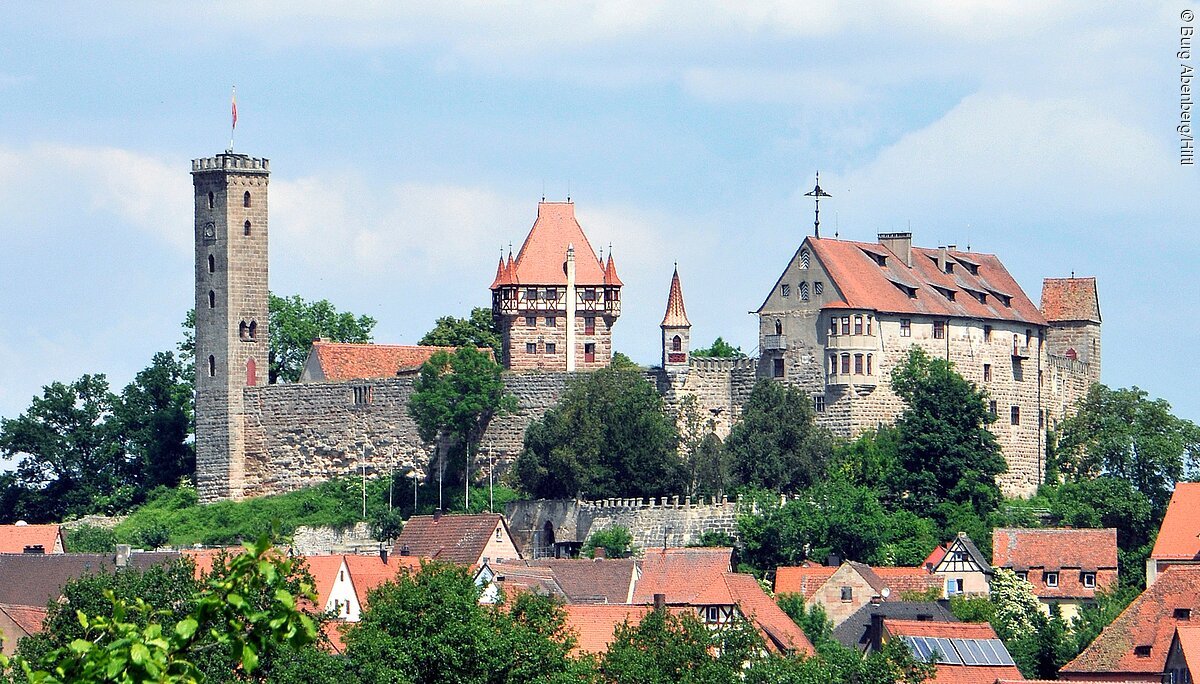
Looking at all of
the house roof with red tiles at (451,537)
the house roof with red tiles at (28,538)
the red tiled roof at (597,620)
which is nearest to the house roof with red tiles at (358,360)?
the house roof with red tiles at (28,538)

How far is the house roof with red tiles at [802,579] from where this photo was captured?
221ft

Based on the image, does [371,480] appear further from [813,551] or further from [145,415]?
[813,551]

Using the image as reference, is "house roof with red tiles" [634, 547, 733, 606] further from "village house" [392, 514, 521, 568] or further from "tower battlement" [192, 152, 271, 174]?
"tower battlement" [192, 152, 271, 174]

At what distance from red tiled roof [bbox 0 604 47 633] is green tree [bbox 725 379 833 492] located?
79.8 ft

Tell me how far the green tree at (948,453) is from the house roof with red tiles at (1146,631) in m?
12.9

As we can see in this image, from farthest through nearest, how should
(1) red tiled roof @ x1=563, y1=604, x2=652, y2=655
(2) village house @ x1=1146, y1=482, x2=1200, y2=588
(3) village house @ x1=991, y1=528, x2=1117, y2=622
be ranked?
1. (3) village house @ x1=991, y1=528, x2=1117, y2=622
2. (2) village house @ x1=1146, y1=482, x2=1200, y2=588
3. (1) red tiled roof @ x1=563, y1=604, x2=652, y2=655

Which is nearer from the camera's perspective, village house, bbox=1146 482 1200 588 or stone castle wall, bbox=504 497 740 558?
village house, bbox=1146 482 1200 588

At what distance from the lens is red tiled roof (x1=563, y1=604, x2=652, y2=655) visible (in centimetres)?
5469

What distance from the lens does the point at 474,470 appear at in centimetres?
8056

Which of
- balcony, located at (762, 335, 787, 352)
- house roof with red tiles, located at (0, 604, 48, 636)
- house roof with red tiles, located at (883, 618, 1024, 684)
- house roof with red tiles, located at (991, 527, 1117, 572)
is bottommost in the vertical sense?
house roof with red tiles, located at (883, 618, 1024, 684)

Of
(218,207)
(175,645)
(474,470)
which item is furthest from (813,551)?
(175,645)

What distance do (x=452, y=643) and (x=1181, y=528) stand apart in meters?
28.8

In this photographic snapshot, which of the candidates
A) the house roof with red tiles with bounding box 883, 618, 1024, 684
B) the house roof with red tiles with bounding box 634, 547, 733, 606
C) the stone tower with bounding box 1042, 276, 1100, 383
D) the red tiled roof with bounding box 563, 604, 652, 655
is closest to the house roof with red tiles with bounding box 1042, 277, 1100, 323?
the stone tower with bounding box 1042, 276, 1100, 383

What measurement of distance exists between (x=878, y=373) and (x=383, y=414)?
16.1 meters
